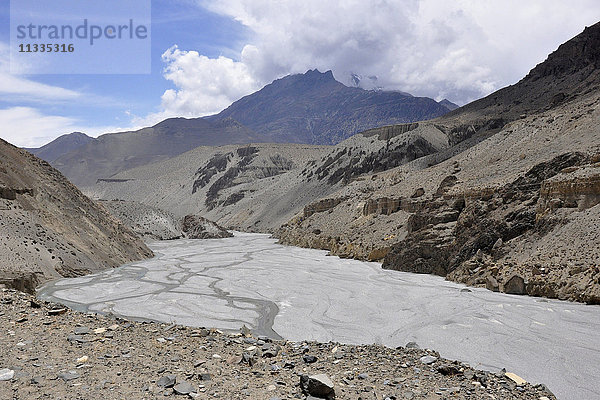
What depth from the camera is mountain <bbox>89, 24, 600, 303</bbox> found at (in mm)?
18844

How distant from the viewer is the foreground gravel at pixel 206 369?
5359mm

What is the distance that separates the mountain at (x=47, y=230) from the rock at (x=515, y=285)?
1802cm

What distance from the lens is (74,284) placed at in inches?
752

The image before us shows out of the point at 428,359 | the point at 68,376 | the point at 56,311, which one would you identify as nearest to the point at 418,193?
the point at 428,359

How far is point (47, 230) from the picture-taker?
73.5ft

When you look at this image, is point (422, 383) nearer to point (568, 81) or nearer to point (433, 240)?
point (433, 240)

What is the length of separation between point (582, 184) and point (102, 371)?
68.1 ft

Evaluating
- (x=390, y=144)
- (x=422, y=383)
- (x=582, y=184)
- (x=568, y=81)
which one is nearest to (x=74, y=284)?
(x=422, y=383)

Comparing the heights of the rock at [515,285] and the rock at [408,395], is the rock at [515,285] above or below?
below

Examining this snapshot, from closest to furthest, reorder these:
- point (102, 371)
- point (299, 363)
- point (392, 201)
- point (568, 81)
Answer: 1. point (102, 371)
2. point (299, 363)
3. point (392, 201)
4. point (568, 81)

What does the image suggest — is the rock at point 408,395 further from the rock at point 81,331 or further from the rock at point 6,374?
the rock at point 81,331

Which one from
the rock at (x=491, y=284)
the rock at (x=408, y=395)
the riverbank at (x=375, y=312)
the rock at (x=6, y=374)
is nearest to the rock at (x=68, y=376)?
the rock at (x=6, y=374)

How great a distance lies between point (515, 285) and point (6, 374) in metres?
17.7

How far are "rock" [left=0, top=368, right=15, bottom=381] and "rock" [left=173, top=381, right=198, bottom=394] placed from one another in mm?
2097
